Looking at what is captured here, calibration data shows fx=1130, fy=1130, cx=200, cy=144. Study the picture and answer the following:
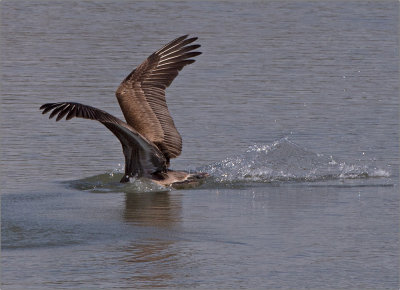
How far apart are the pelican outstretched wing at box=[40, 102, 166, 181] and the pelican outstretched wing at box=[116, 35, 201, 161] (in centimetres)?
20

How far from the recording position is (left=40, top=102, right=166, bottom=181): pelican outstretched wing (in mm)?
9773

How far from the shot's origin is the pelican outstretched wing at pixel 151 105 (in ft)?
36.2

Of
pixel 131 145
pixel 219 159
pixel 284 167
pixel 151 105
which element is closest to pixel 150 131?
pixel 151 105

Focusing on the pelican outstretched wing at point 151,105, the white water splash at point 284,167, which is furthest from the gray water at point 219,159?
the pelican outstretched wing at point 151,105

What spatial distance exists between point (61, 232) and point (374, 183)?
348 centimetres

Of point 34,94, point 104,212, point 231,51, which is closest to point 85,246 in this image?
point 104,212

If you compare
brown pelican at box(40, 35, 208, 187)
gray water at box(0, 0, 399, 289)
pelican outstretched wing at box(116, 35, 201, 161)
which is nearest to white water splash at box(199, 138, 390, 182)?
gray water at box(0, 0, 399, 289)

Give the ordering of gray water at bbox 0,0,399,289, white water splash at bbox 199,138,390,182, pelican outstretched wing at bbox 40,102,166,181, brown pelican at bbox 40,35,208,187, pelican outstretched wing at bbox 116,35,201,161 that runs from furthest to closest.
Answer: white water splash at bbox 199,138,390,182, pelican outstretched wing at bbox 116,35,201,161, brown pelican at bbox 40,35,208,187, pelican outstretched wing at bbox 40,102,166,181, gray water at bbox 0,0,399,289

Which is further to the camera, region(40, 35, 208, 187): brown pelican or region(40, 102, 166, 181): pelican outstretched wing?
region(40, 35, 208, 187): brown pelican

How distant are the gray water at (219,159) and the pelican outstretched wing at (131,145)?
169 mm

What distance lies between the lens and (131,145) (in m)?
10.7

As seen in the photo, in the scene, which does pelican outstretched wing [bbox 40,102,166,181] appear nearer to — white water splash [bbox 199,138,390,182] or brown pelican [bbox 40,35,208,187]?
brown pelican [bbox 40,35,208,187]

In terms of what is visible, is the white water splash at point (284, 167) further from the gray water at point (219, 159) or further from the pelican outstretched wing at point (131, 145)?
the pelican outstretched wing at point (131, 145)

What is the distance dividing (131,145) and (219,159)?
5.33 feet
